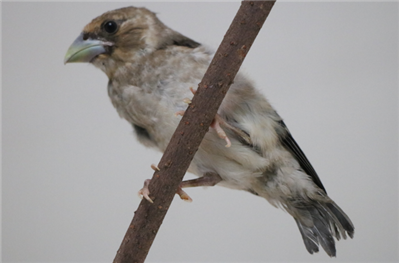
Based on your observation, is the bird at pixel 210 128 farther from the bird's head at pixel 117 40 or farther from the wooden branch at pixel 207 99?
the wooden branch at pixel 207 99

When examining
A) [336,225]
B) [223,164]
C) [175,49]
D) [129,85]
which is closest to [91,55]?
[129,85]

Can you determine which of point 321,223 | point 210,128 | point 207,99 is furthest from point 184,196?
point 321,223

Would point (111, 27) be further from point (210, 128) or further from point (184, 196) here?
point (184, 196)

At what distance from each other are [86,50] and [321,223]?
141 centimetres

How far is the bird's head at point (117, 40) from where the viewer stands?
2141mm

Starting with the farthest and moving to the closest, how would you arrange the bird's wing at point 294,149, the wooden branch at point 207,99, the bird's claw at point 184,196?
1. the bird's wing at point 294,149
2. the bird's claw at point 184,196
3. the wooden branch at point 207,99

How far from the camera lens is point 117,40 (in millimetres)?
2168

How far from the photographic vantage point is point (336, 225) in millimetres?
2242

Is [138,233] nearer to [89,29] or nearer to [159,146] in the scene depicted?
[159,146]

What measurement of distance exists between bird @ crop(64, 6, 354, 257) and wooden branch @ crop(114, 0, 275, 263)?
0.19 meters

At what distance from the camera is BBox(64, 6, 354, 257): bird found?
77.7 inches

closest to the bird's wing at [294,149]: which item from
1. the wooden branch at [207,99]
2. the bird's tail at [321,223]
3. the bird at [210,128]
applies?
the bird at [210,128]

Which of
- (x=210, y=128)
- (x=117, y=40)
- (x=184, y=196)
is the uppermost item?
(x=117, y=40)

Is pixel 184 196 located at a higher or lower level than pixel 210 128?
lower
